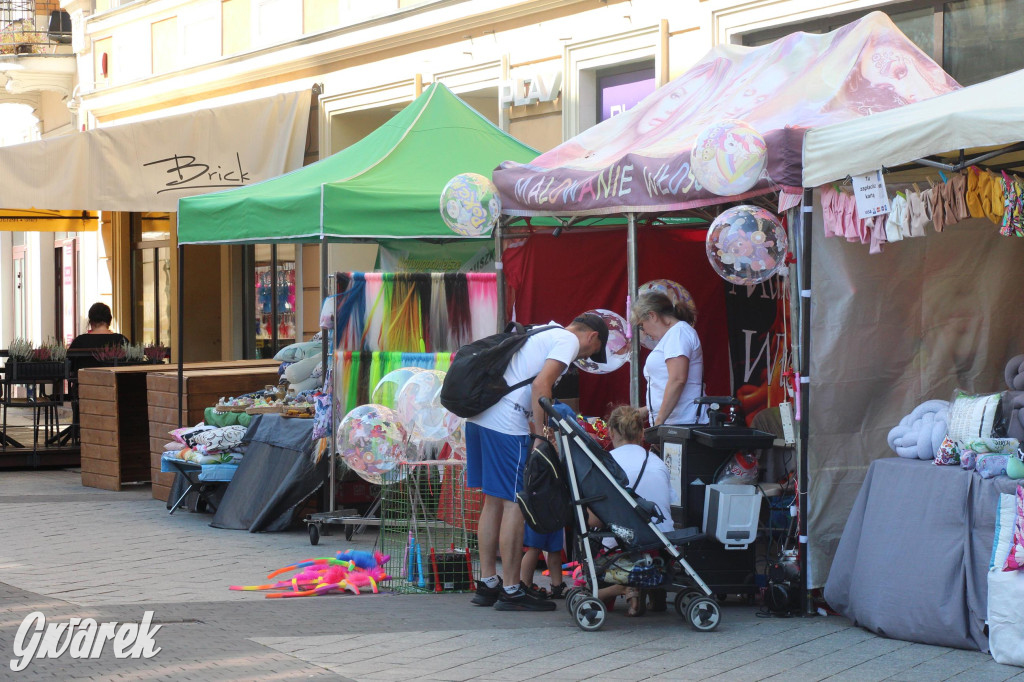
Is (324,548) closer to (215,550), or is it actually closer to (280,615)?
(215,550)

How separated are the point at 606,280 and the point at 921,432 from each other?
11.7ft

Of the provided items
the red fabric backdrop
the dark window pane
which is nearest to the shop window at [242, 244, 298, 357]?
the red fabric backdrop

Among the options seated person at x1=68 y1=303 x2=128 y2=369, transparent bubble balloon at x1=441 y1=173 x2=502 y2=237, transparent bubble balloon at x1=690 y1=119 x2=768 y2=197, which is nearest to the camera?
transparent bubble balloon at x1=690 y1=119 x2=768 y2=197

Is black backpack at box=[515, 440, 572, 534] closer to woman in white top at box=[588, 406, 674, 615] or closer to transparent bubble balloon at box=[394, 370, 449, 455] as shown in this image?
woman in white top at box=[588, 406, 674, 615]

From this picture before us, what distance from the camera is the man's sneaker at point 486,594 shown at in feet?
22.7

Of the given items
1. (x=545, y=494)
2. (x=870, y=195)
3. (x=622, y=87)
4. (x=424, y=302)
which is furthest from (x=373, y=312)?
(x=622, y=87)

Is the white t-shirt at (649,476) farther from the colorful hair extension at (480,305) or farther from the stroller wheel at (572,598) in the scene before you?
the colorful hair extension at (480,305)

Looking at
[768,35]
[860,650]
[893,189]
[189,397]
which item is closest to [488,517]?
[860,650]

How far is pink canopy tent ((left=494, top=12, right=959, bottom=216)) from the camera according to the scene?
7.21 meters

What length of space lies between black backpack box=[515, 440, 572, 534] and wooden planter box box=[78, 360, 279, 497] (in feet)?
20.1

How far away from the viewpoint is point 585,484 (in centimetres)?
616

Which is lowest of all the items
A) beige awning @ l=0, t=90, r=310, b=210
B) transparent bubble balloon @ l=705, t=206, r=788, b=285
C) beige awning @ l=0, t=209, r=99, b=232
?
transparent bubble balloon @ l=705, t=206, r=788, b=285

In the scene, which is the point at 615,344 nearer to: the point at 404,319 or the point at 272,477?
the point at 404,319

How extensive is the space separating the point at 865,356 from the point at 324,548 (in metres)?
3.94
